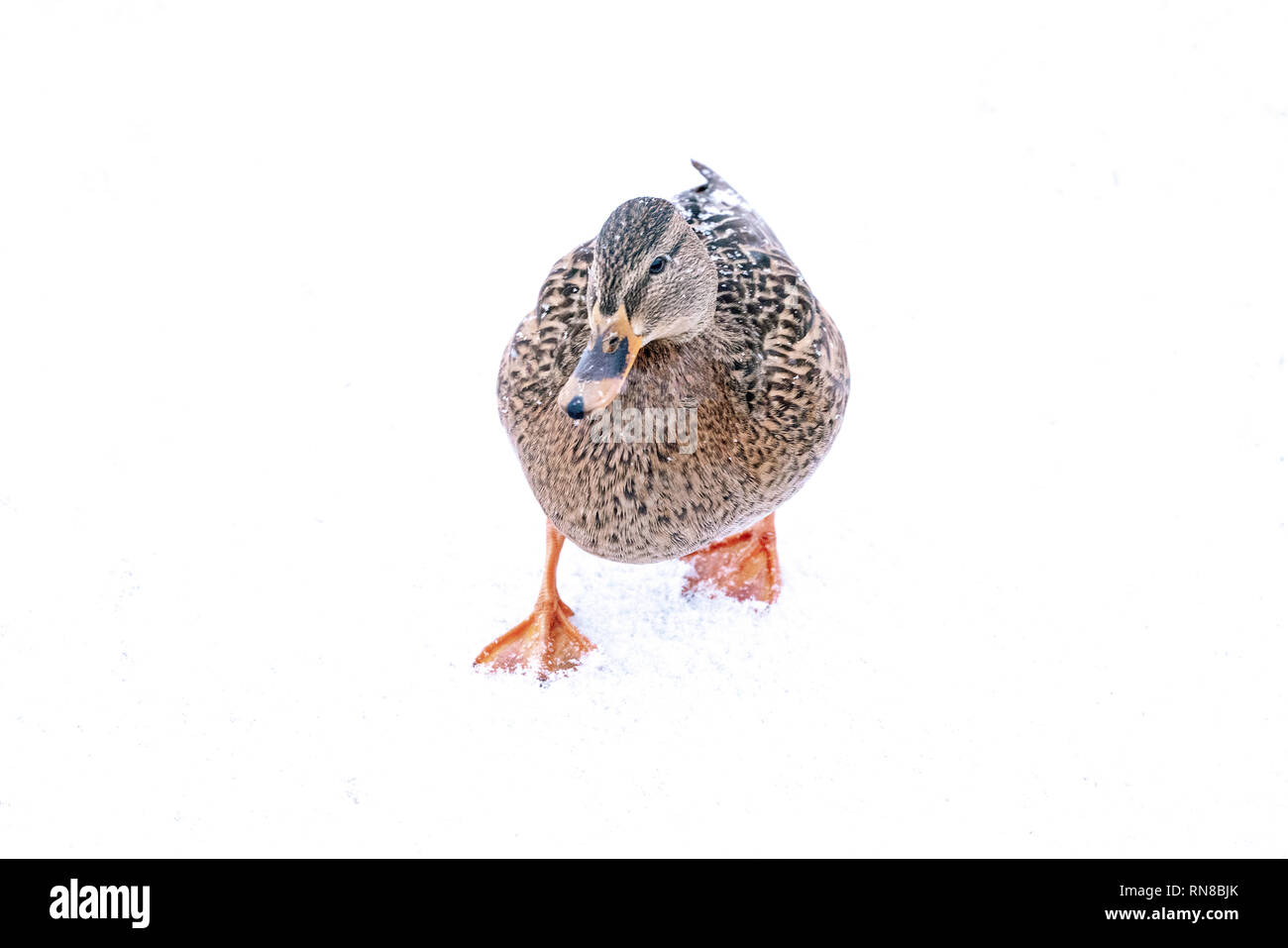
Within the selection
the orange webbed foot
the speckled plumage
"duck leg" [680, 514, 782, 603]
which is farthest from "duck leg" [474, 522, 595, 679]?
"duck leg" [680, 514, 782, 603]

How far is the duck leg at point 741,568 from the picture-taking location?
4.12 metres

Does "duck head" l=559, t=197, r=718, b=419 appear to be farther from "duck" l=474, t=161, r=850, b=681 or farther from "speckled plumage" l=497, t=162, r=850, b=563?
"speckled plumage" l=497, t=162, r=850, b=563

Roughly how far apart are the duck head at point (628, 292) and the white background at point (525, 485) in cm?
134

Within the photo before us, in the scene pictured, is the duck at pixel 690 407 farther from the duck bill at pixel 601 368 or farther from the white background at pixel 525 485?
the white background at pixel 525 485

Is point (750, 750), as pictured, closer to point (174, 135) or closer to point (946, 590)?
point (946, 590)

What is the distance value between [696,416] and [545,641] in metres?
1.06

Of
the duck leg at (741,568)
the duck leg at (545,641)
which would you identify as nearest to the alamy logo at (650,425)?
the duck leg at (545,641)

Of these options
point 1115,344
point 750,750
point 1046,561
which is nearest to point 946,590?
point 1046,561

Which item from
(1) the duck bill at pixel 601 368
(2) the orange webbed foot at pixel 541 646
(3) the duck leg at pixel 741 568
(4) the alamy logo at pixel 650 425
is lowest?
(2) the orange webbed foot at pixel 541 646

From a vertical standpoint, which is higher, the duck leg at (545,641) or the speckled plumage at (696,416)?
the speckled plumage at (696,416)

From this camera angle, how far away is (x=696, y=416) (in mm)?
3219

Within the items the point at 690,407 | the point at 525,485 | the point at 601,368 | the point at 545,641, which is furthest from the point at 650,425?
the point at 525,485

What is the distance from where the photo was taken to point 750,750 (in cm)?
351

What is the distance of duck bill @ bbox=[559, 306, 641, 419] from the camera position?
8.68ft
